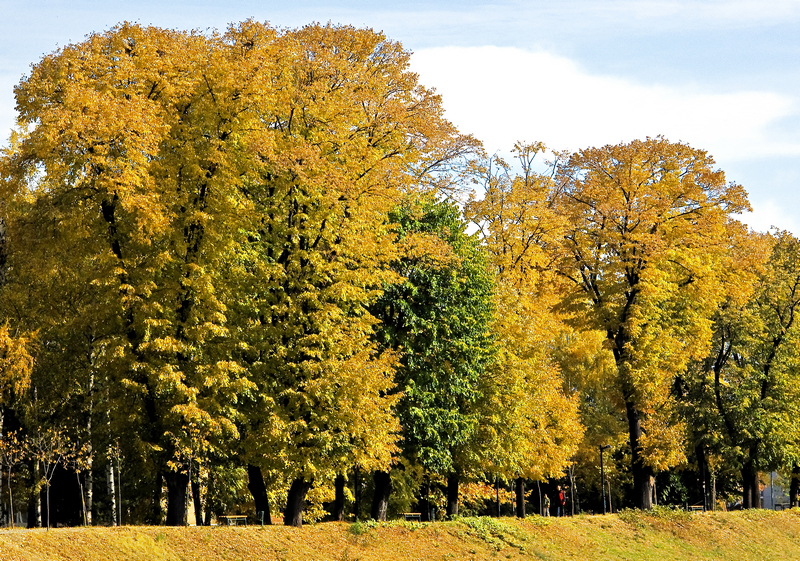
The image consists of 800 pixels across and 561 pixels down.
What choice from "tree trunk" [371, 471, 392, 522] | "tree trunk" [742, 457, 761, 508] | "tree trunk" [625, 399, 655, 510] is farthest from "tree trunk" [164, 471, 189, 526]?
"tree trunk" [742, 457, 761, 508]

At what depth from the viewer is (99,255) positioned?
2884 centimetres

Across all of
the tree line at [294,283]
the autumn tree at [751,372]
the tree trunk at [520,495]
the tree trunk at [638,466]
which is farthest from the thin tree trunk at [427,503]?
the autumn tree at [751,372]

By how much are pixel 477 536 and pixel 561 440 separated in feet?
51.0

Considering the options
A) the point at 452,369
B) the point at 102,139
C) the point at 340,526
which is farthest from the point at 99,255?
the point at 452,369

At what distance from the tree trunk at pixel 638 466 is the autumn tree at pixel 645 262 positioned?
0.16 ft

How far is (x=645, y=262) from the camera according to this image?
44812 millimetres

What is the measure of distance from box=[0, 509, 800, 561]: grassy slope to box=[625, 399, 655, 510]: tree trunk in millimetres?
1215

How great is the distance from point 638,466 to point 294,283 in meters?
22.5

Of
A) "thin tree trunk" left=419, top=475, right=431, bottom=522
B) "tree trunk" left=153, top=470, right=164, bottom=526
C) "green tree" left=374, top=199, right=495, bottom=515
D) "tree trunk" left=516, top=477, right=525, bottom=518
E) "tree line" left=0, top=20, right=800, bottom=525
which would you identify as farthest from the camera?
"tree trunk" left=516, top=477, right=525, bottom=518

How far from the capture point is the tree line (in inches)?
1142

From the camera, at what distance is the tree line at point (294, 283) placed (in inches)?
1142

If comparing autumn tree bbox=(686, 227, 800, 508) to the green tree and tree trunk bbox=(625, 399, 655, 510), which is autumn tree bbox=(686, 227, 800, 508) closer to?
tree trunk bbox=(625, 399, 655, 510)

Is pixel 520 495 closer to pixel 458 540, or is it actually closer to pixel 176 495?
pixel 458 540

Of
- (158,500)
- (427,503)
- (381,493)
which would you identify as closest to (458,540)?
(381,493)
